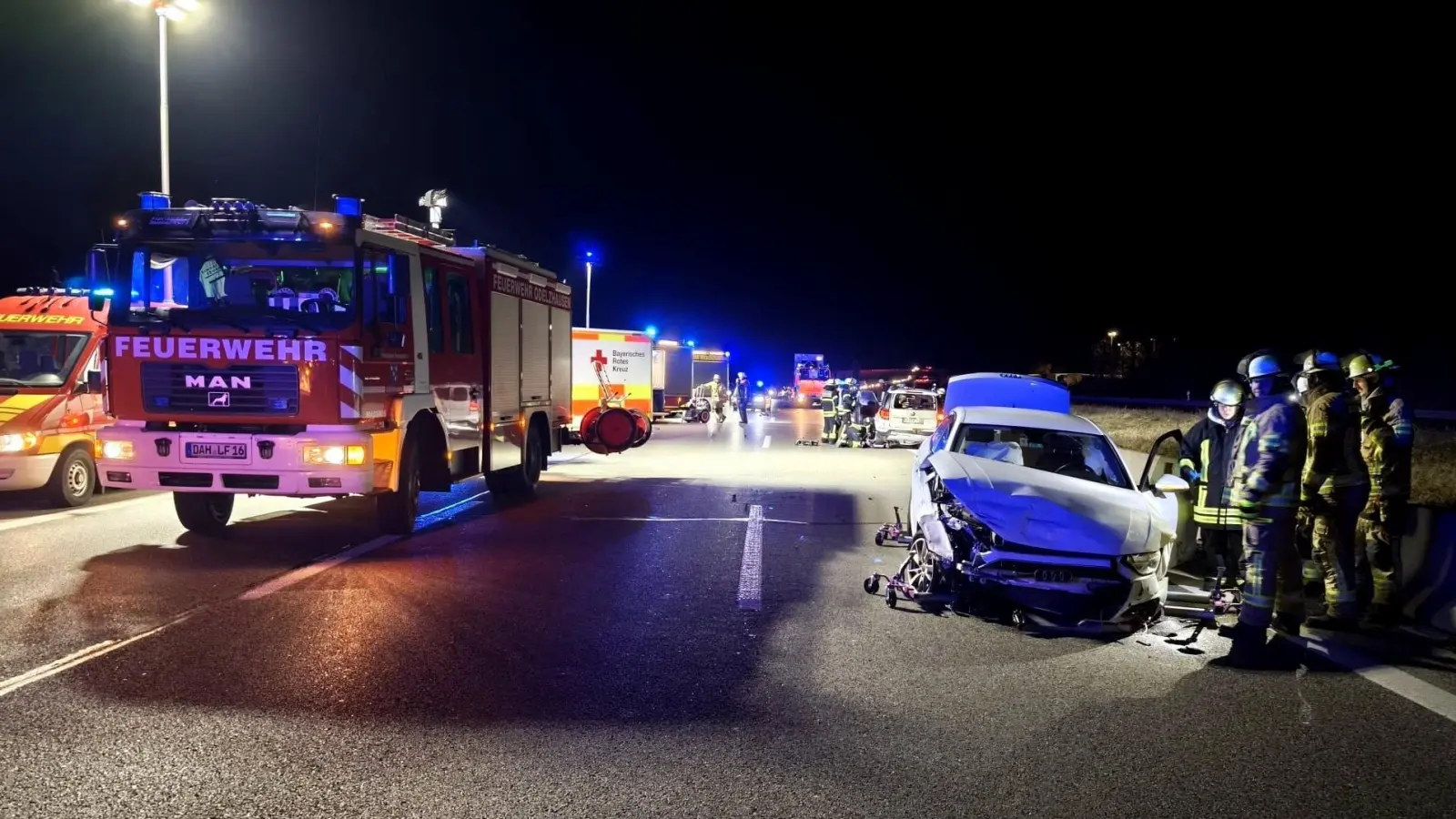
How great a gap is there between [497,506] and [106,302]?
4856 mm

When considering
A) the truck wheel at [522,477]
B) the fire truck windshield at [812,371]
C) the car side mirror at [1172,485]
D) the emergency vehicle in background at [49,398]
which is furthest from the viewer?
the fire truck windshield at [812,371]

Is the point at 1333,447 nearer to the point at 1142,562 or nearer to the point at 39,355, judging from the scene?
the point at 1142,562

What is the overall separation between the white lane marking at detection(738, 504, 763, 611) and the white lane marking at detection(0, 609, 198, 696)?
3.86 meters

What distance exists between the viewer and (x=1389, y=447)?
23.1 feet

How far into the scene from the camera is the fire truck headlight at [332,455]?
854cm

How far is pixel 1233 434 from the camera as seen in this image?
7016mm

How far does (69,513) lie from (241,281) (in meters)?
4.42

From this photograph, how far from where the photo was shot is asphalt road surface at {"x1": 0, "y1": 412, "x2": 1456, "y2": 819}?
3.93 meters

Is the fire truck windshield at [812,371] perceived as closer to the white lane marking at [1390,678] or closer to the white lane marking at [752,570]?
the white lane marking at [752,570]

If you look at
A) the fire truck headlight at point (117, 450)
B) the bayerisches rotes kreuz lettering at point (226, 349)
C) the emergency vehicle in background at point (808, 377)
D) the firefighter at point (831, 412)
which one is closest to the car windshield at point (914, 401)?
the firefighter at point (831, 412)

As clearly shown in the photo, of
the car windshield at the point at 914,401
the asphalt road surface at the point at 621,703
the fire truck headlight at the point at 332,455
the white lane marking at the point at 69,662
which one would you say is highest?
the car windshield at the point at 914,401

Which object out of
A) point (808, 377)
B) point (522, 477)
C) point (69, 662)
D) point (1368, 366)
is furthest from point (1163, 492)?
point (808, 377)

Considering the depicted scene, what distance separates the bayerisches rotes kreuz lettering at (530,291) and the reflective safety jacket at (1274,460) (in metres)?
8.46

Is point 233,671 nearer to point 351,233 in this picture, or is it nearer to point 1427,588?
point 351,233
